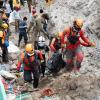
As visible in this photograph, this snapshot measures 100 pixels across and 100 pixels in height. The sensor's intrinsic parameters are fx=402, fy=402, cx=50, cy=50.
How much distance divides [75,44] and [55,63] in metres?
0.97

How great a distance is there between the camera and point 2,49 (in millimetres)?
13234

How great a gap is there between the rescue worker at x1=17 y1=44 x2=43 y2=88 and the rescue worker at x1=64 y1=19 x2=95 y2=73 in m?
1.00

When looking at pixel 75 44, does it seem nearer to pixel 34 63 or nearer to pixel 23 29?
pixel 34 63

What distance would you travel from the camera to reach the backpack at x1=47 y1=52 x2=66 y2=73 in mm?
11875

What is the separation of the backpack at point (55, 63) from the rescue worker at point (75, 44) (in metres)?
0.20

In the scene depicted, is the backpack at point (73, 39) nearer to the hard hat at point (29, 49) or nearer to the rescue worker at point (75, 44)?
the rescue worker at point (75, 44)

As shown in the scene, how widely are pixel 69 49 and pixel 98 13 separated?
4552mm

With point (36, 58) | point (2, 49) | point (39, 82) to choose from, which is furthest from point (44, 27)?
point (36, 58)

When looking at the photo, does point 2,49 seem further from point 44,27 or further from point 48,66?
point 44,27

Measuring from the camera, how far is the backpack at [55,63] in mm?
11875

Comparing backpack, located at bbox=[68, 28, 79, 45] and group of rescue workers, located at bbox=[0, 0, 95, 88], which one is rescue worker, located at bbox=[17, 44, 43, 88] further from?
backpack, located at bbox=[68, 28, 79, 45]

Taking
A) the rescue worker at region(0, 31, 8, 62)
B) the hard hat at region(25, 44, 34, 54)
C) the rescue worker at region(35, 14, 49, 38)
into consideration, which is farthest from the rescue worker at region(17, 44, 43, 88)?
the rescue worker at region(35, 14, 49, 38)

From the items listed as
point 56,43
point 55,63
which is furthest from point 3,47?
point 56,43

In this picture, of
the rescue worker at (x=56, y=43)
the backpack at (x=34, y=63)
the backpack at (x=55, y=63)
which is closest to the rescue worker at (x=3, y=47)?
the backpack at (x=55, y=63)
